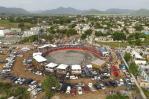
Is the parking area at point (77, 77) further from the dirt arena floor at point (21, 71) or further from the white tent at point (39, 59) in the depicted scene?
the white tent at point (39, 59)

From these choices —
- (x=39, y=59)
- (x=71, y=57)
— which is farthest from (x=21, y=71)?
(x=71, y=57)

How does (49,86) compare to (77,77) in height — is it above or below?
above

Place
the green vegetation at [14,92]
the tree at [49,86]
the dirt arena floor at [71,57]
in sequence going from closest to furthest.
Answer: the green vegetation at [14,92] → the tree at [49,86] → the dirt arena floor at [71,57]

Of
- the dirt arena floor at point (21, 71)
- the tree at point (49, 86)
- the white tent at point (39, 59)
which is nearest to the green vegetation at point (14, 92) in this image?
the tree at point (49, 86)

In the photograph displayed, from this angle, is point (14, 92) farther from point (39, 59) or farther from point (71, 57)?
point (71, 57)

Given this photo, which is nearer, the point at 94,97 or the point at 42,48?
the point at 94,97

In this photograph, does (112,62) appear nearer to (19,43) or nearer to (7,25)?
(19,43)

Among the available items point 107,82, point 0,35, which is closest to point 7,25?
point 0,35

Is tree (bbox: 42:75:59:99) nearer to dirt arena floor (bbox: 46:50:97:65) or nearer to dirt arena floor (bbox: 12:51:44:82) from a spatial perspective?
dirt arena floor (bbox: 12:51:44:82)

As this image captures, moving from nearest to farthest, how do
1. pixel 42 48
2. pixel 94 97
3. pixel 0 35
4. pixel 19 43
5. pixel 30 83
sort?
1. pixel 94 97
2. pixel 30 83
3. pixel 42 48
4. pixel 19 43
5. pixel 0 35
